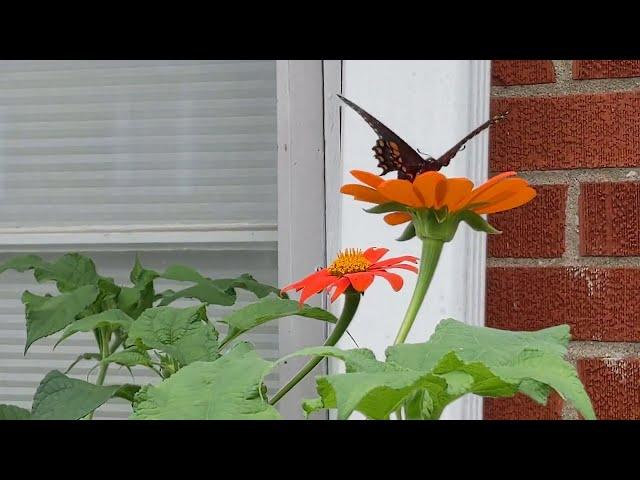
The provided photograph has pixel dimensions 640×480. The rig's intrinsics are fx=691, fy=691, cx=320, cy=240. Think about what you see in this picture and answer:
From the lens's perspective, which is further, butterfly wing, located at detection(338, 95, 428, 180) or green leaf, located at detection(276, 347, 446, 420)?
butterfly wing, located at detection(338, 95, 428, 180)

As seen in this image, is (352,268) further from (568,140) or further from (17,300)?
(17,300)

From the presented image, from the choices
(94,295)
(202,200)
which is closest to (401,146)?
(94,295)

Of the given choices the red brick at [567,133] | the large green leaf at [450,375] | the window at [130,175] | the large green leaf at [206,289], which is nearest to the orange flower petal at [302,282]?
the large green leaf at [450,375]

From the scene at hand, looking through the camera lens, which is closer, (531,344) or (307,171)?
(531,344)

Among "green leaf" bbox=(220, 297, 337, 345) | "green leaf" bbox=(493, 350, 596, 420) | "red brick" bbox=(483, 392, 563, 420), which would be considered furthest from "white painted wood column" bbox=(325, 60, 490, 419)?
"green leaf" bbox=(493, 350, 596, 420)

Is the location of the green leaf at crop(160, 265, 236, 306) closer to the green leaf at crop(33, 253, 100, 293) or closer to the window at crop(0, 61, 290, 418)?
the green leaf at crop(33, 253, 100, 293)

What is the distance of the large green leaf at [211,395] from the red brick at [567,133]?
0.50 meters

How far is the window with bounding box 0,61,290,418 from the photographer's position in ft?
3.07

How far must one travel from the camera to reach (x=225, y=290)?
71 centimetres

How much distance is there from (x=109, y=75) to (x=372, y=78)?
0.46 meters

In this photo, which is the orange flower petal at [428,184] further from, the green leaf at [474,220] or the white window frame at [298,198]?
the white window frame at [298,198]

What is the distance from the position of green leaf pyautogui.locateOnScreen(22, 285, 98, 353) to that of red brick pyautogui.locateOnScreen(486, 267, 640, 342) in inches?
15.3

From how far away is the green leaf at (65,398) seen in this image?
45 centimetres
